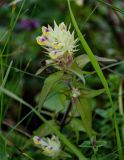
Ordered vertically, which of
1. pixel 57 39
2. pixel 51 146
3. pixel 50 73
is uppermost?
pixel 57 39

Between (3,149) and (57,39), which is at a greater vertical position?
(57,39)

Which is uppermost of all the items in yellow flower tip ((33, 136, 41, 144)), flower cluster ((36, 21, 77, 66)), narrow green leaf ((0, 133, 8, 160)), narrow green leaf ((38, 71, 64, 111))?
A: flower cluster ((36, 21, 77, 66))

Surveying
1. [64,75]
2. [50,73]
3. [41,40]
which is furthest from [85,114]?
[50,73]

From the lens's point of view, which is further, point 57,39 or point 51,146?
point 51,146

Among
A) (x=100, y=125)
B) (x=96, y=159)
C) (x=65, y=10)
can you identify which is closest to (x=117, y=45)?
(x=65, y=10)

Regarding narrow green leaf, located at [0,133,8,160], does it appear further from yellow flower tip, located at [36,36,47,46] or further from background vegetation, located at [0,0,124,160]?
yellow flower tip, located at [36,36,47,46]

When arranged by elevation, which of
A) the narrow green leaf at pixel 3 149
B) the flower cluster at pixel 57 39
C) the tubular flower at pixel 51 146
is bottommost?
the tubular flower at pixel 51 146

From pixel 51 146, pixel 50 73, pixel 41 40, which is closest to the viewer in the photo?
pixel 41 40

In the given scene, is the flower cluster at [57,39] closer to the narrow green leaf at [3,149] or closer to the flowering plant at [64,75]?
the flowering plant at [64,75]

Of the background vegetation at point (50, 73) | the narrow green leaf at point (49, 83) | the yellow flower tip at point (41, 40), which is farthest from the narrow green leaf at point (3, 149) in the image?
the yellow flower tip at point (41, 40)

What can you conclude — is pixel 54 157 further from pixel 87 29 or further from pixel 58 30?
pixel 87 29

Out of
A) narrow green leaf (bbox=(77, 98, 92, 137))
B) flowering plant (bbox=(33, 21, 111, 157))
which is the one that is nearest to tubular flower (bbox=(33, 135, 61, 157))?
flowering plant (bbox=(33, 21, 111, 157))

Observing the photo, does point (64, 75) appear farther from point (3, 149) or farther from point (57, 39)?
point (3, 149)
